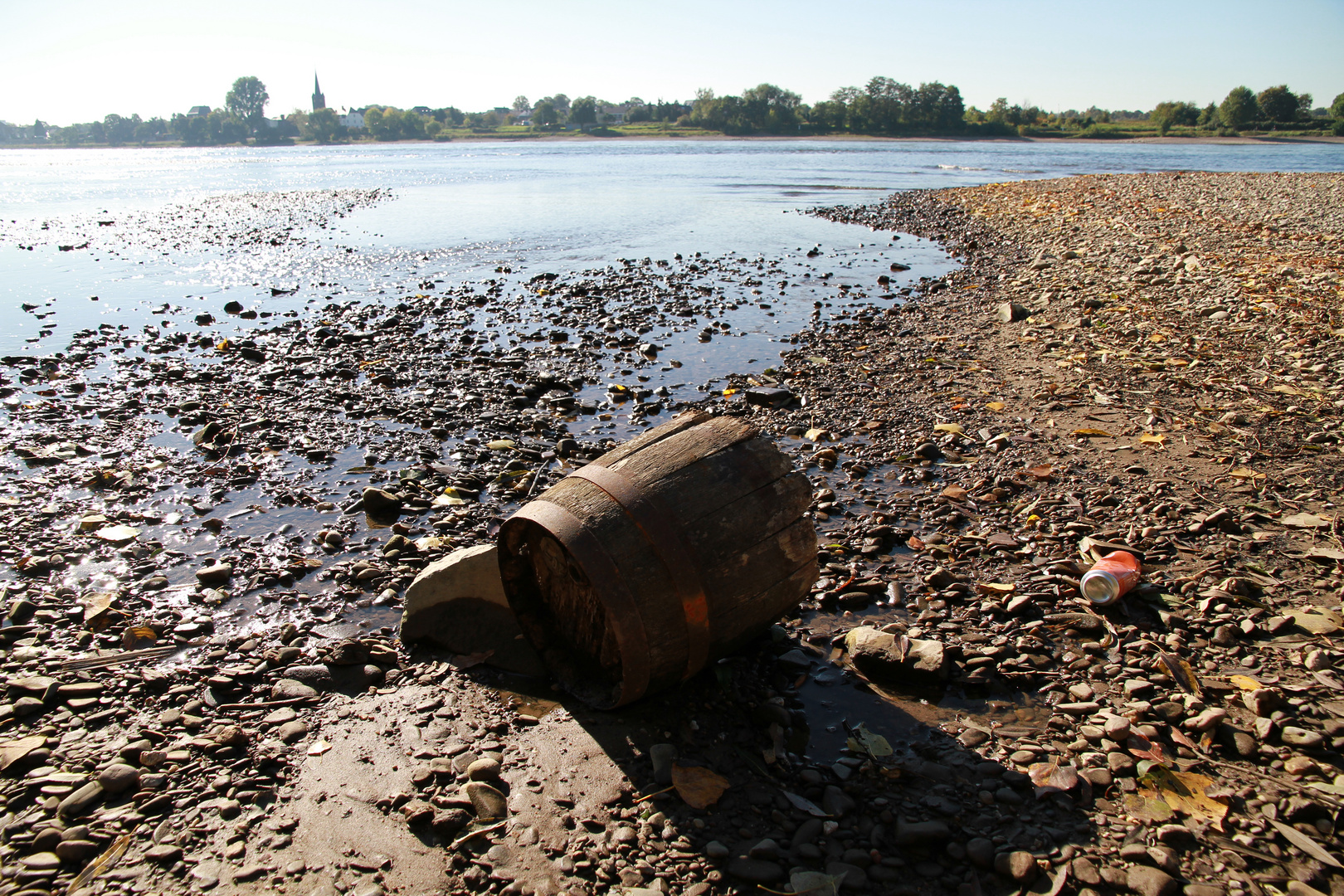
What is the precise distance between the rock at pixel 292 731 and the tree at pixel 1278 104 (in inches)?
4811

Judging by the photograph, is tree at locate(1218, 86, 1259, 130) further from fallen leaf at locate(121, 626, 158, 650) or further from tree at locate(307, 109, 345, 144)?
tree at locate(307, 109, 345, 144)

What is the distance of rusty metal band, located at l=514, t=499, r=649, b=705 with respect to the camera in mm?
3248

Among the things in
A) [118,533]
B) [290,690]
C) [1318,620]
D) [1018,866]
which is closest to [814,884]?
[1018,866]

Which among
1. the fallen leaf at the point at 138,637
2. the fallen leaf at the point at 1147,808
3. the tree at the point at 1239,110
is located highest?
the tree at the point at 1239,110

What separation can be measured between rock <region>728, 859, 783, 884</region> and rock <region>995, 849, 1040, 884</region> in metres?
0.82

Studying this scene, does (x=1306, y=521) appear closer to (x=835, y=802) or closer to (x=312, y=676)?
(x=835, y=802)

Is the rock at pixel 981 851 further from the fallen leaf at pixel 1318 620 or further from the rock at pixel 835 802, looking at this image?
the fallen leaf at pixel 1318 620

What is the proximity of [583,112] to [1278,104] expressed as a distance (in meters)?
101

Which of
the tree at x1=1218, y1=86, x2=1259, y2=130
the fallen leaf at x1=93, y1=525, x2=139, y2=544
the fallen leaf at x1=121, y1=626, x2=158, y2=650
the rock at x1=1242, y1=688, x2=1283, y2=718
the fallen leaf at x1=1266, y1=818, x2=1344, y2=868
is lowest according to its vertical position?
the fallen leaf at x1=1266, y1=818, x2=1344, y2=868

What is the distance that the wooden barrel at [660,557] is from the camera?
3320mm

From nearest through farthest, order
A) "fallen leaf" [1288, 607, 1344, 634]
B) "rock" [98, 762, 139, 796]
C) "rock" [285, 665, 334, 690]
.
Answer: "rock" [98, 762, 139, 796]
"fallen leaf" [1288, 607, 1344, 634]
"rock" [285, 665, 334, 690]

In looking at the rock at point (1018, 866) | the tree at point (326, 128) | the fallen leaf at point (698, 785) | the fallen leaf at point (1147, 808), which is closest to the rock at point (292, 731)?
the fallen leaf at point (698, 785)

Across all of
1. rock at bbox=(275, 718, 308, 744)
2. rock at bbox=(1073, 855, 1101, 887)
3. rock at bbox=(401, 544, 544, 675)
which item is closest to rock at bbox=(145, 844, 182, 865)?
rock at bbox=(275, 718, 308, 744)

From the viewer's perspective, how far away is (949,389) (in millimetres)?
8453
